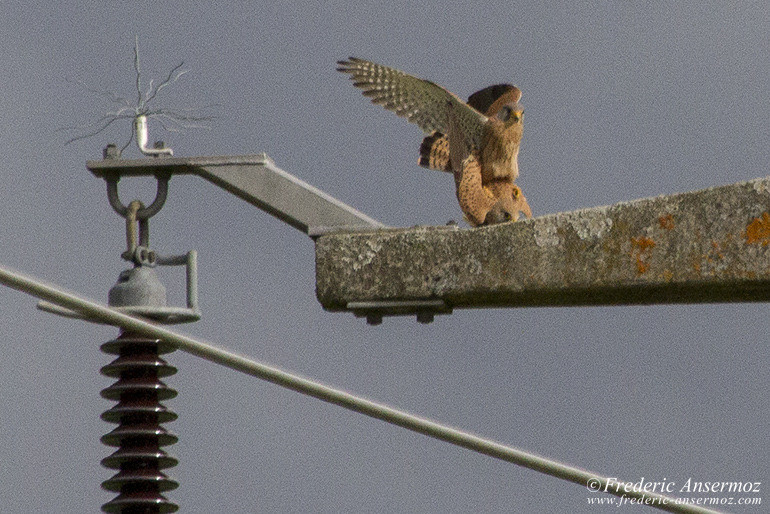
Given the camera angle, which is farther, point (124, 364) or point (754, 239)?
point (124, 364)

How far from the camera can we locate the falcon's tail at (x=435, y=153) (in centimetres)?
943

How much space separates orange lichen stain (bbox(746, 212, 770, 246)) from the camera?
20.7 feet

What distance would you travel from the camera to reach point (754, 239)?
6344 mm

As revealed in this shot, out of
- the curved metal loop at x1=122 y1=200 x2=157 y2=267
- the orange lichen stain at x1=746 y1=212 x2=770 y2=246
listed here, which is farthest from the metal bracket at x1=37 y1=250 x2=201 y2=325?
the orange lichen stain at x1=746 y1=212 x2=770 y2=246

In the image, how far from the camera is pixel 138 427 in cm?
686

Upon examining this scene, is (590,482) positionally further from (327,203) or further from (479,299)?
(327,203)

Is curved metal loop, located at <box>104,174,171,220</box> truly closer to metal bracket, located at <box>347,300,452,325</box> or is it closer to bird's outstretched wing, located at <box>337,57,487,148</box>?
metal bracket, located at <box>347,300,452,325</box>

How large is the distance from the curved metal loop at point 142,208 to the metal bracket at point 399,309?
2.72 ft

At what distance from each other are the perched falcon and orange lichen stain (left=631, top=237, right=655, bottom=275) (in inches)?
62.7

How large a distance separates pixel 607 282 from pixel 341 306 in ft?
3.56

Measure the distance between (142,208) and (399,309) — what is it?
1051 mm

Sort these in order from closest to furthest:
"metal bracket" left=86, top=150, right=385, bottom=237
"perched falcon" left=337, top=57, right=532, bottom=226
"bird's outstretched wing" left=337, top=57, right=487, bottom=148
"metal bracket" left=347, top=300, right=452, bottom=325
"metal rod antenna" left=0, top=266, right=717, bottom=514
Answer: "metal rod antenna" left=0, top=266, right=717, bottom=514 → "metal bracket" left=347, top=300, right=452, bottom=325 → "metal bracket" left=86, top=150, right=385, bottom=237 → "perched falcon" left=337, top=57, right=532, bottom=226 → "bird's outstretched wing" left=337, top=57, right=487, bottom=148

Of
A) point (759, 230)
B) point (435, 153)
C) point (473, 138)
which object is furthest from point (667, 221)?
point (435, 153)

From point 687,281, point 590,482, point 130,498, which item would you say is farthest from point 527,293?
point 130,498
